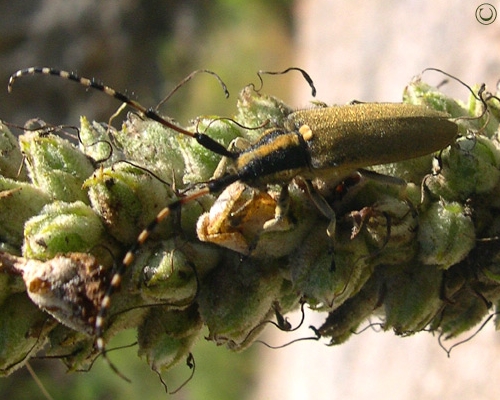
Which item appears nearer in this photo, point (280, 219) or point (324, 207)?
point (280, 219)

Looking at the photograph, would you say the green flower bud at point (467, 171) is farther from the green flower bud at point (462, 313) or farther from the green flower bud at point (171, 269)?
the green flower bud at point (171, 269)

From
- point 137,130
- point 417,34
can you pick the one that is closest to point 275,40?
point 417,34

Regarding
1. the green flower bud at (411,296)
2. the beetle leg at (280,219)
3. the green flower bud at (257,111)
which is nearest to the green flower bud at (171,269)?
the beetle leg at (280,219)

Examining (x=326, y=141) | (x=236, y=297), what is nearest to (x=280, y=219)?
(x=236, y=297)

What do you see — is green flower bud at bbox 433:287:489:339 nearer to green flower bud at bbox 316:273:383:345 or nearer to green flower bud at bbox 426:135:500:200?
green flower bud at bbox 316:273:383:345

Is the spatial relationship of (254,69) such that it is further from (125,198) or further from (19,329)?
(19,329)
